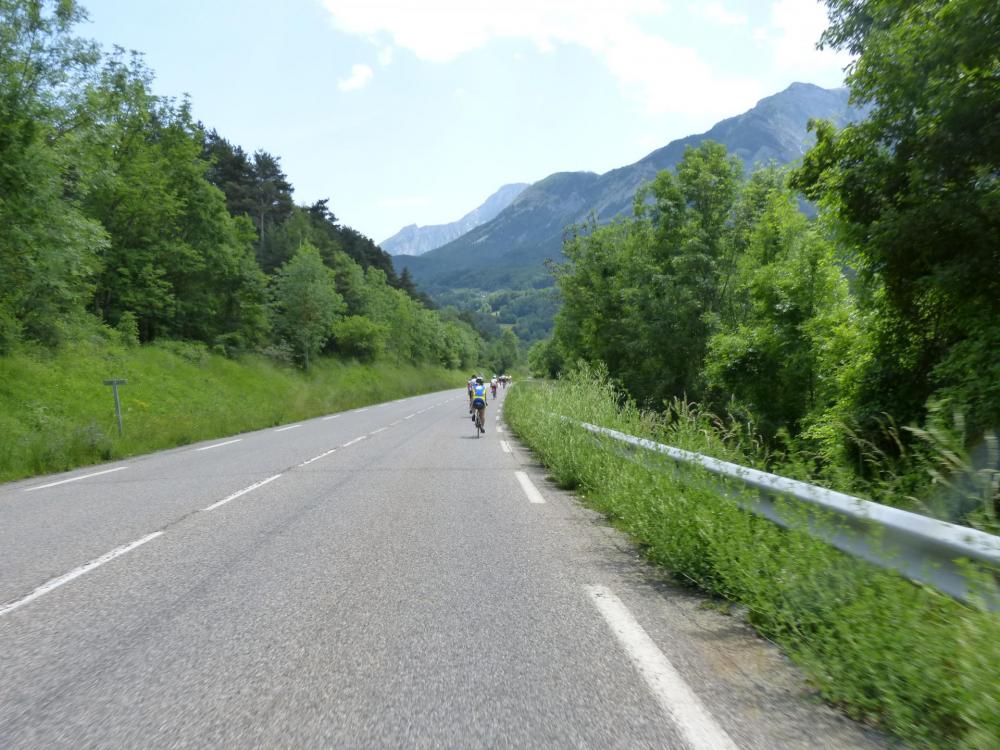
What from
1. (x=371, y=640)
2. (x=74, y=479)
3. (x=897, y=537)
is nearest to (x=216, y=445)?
(x=74, y=479)

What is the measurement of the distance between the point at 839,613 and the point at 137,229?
39131 mm

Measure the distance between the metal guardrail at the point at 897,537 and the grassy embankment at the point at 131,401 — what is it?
506 inches

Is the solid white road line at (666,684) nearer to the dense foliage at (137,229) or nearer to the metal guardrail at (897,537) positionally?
the metal guardrail at (897,537)

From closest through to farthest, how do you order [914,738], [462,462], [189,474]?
[914,738], [189,474], [462,462]

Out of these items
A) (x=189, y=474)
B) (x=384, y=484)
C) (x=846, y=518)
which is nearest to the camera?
(x=846, y=518)

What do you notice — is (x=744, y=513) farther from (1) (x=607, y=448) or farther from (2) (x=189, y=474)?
(2) (x=189, y=474)

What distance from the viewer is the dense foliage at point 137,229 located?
18.4 m

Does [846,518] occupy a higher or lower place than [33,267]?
lower

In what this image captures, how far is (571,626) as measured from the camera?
376cm

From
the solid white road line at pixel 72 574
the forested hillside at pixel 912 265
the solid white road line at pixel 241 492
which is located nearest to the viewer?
the solid white road line at pixel 72 574

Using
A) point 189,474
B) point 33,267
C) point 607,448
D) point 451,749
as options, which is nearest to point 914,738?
point 451,749

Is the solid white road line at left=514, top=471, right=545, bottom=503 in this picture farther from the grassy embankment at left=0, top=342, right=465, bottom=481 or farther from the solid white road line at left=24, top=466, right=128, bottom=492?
the grassy embankment at left=0, top=342, right=465, bottom=481

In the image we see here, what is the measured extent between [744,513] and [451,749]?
9.06 feet

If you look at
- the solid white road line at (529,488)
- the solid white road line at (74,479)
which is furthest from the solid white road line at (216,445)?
the solid white road line at (529,488)
